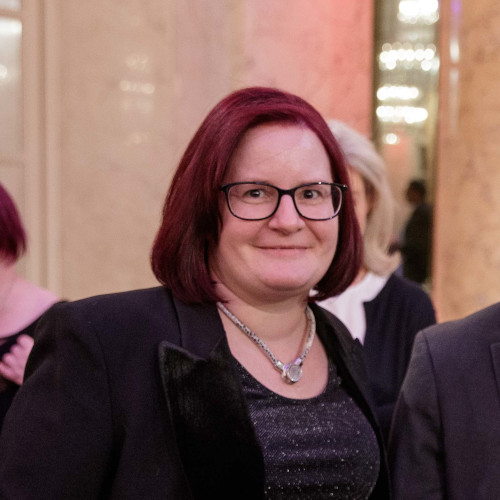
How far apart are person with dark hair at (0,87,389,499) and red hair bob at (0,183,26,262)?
2.41 feet

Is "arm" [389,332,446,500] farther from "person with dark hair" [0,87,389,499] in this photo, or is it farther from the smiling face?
the smiling face

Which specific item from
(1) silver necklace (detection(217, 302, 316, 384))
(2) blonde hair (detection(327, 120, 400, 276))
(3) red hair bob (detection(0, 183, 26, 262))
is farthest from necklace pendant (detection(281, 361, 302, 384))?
(2) blonde hair (detection(327, 120, 400, 276))

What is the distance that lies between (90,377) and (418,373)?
2.19 ft

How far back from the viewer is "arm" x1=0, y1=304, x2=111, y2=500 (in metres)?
1.25

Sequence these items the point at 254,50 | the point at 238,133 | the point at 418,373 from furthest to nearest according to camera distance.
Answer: the point at 254,50
the point at 418,373
the point at 238,133

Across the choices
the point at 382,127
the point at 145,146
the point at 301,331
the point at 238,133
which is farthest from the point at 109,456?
the point at 382,127

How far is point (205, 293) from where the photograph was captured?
1.46 meters

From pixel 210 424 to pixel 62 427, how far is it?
25 centimetres

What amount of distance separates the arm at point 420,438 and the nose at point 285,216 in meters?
0.40

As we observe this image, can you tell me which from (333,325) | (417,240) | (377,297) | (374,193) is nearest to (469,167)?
(374,193)

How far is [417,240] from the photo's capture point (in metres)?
5.71

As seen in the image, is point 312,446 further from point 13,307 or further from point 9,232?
point 9,232

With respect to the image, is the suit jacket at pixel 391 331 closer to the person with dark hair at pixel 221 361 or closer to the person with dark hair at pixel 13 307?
the person with dark hair at pixel 221 361

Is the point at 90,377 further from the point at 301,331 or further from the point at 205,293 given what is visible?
the point at 301,331
